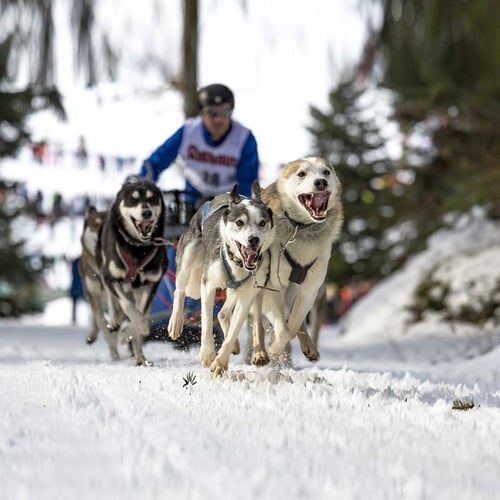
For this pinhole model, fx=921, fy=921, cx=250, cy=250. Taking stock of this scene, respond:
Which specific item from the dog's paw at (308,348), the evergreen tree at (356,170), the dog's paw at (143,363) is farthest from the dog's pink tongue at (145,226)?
the evergreen tree at (356,170)

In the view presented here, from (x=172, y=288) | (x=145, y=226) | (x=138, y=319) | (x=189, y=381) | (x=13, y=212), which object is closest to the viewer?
(x=189, y=381)

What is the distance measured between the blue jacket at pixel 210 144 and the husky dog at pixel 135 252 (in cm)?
54

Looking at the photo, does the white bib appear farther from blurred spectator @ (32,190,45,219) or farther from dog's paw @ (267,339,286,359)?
blurred spectator @ (32,190,45,219)

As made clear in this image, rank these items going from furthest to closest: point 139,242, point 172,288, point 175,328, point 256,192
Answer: point 172,288 → point 139,242 → point 175,328 → point 256,192

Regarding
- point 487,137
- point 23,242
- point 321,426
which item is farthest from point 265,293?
point 23,242

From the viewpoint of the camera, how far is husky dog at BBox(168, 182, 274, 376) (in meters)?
4.45

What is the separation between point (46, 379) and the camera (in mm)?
4730

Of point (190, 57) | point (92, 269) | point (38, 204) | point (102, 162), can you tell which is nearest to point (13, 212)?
point (38, 204)

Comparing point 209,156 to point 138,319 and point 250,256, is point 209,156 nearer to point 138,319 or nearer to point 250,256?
point 138,319

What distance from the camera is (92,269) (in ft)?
26.5

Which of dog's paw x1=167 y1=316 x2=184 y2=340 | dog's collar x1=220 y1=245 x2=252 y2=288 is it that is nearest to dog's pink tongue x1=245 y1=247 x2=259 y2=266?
dog's collar x1=220 y1=245 x2=252 y2=288

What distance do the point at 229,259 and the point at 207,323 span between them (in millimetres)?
401

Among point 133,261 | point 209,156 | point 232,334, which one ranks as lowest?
point 232,334

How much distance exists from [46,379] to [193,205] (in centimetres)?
233
